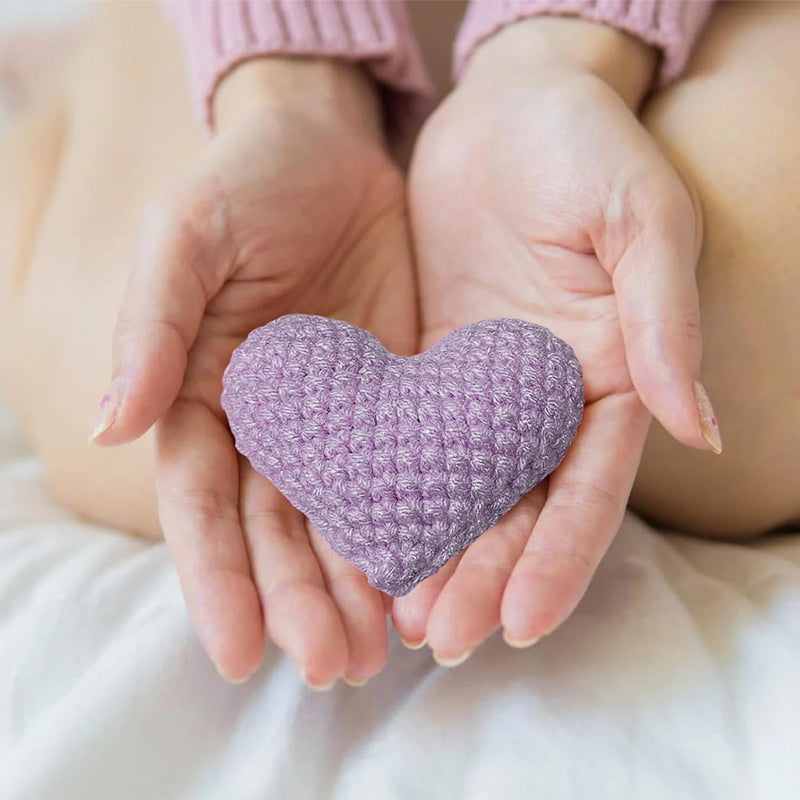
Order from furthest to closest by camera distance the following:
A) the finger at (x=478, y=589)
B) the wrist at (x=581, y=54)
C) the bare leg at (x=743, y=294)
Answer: the wrist at (x=581, y=54) < the bare leg at (x=743, y=294) < the finger at (x=478, y=589)

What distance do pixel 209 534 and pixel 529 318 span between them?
0.31m

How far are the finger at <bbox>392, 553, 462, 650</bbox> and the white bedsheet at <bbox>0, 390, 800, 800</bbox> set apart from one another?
6 cm

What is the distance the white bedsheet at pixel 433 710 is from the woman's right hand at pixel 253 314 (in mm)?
67

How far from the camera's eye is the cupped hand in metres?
0.52

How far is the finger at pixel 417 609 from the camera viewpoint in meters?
0.53

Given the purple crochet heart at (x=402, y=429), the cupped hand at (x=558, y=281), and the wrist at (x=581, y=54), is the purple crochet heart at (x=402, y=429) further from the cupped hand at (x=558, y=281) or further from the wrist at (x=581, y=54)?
the wrist at (x=581, y=54)

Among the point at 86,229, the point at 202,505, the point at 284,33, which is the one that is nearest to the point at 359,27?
the point at 284,33

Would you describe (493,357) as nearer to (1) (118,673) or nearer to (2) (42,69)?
(1) (118,673)

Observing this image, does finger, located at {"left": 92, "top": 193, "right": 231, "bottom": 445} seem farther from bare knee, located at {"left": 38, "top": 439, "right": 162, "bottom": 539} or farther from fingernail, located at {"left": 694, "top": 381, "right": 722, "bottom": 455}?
fingernail, located at {"left": 694, "top": 381, "right": 722, "bottom": 455}

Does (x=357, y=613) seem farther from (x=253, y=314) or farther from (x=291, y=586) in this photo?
(x=253, y=314)

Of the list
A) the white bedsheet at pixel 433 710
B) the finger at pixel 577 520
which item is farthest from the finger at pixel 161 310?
the finger at pixel 577 520

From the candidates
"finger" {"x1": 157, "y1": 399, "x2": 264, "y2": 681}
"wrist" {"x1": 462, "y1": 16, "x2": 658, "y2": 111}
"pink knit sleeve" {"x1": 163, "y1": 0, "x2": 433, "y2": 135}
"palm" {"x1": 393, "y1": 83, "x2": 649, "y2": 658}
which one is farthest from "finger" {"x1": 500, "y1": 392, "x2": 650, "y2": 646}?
"pink knit sleeve" {"x1": 163, "y1": 0, "x2": 433, "y2": 135}

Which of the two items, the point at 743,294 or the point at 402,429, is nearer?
the point at 402,429

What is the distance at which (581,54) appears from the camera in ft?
2.77
